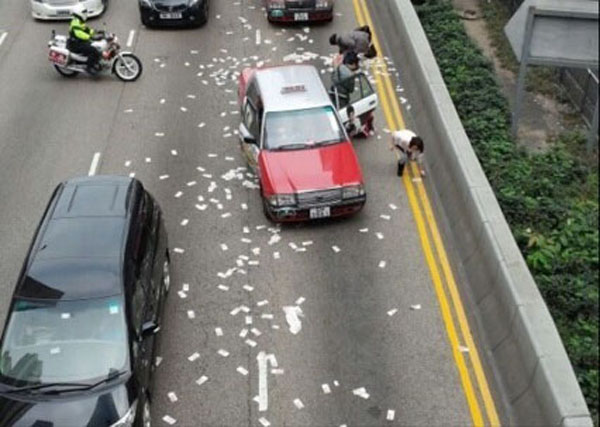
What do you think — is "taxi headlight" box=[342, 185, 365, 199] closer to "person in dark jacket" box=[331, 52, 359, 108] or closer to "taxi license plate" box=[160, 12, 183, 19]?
"person in dark jacket" box=[331, 52, 359, 108]

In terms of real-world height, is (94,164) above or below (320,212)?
below

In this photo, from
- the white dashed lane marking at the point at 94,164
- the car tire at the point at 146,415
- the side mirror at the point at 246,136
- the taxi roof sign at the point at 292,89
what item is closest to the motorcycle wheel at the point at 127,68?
the white dashed lane marking at the point at 94,164

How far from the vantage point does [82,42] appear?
19328 mm

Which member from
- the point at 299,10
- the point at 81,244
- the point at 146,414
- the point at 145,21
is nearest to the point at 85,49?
the point at 145,21

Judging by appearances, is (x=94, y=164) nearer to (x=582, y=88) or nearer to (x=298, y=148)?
(x=298, y=148)

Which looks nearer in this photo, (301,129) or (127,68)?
(301,129)

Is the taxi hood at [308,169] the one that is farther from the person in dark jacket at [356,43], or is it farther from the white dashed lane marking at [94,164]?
the person in dark jacket at [356,43]

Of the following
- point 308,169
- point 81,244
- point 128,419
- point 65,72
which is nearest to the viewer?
point 128,419

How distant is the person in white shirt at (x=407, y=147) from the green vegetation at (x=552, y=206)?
1071 mm

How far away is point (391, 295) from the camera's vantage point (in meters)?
12.7

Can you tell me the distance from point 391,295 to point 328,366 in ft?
6.20

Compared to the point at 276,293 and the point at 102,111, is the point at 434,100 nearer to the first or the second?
the point at 276,293

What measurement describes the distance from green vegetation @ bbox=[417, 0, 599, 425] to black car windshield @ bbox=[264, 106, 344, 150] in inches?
108

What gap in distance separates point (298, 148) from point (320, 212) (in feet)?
4.64
